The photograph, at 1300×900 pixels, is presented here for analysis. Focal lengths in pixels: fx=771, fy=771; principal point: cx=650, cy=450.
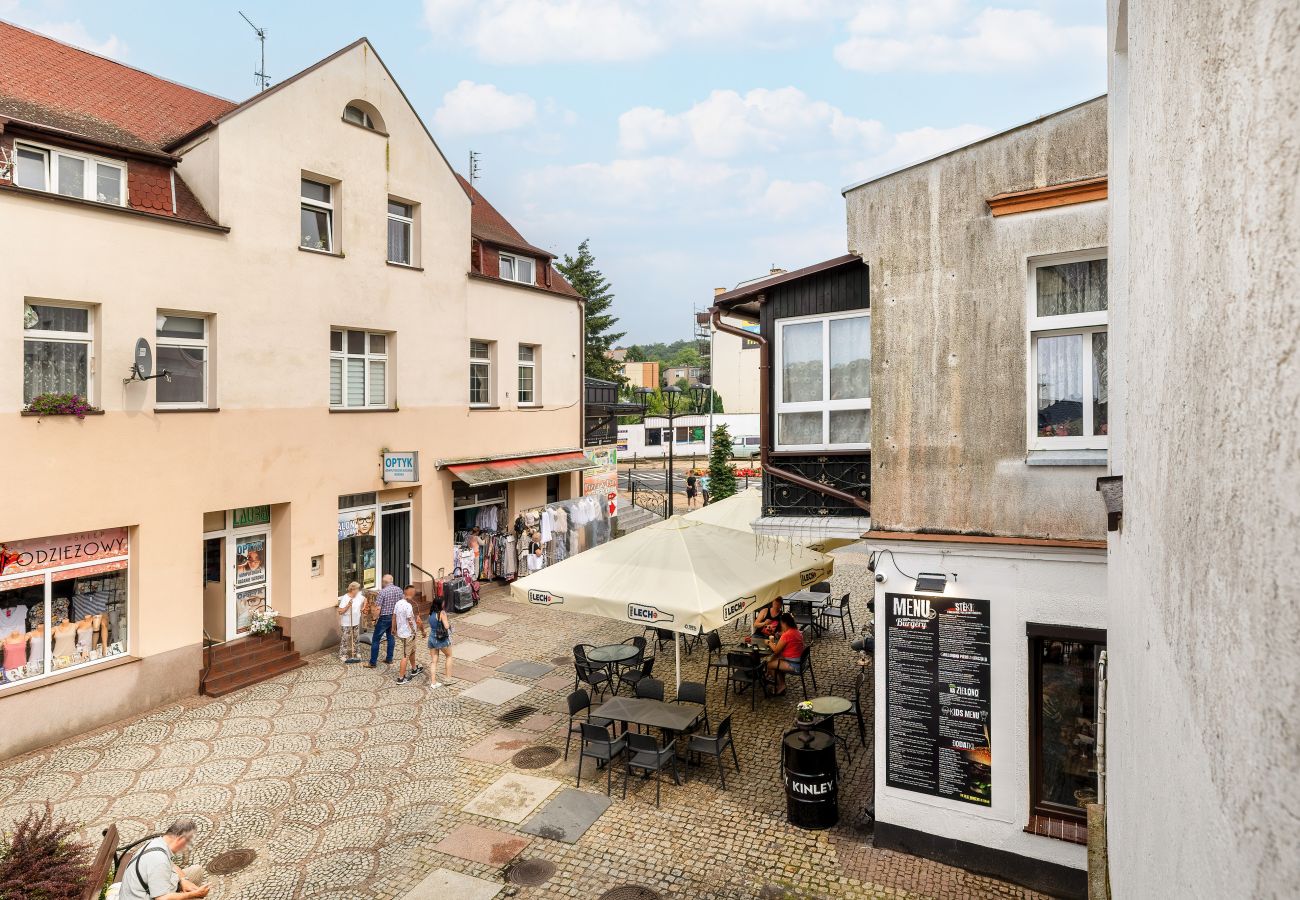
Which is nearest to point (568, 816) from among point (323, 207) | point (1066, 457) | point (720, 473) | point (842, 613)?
point (1066, 457)

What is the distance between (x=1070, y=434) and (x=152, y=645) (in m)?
14.2

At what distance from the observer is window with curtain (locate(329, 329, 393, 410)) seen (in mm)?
17000

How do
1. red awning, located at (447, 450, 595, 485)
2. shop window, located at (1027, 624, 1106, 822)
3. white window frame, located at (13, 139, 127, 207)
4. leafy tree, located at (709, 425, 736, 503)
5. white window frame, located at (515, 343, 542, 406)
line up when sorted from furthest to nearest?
1. leafy tree, located at (709, 425, 736, 503)
2. white window frame, located at (515, 343, 542, 406)
3. red awning, located at (447, 450, 595, 485)
4. white window frame, located at (13, 139, 127, 207)
5. shop window, located at (1027, 624, 1106, 822)

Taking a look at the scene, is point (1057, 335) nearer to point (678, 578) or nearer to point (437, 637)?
point (678, 578)

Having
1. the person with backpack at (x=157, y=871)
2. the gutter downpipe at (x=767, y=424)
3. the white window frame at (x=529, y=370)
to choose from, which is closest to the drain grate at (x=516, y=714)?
the gutter downpipe at (x=767, y=424)

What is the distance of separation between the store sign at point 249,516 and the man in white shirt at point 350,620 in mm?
2290

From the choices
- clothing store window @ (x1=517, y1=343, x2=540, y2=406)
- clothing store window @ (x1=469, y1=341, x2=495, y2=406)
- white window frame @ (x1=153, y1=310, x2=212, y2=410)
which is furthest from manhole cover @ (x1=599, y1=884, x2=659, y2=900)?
clothing store window @ (x1=517, y1=343, x2=540, y2=406)

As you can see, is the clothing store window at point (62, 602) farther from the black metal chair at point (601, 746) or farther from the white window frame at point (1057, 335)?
the white window frame at point (1057, 335)

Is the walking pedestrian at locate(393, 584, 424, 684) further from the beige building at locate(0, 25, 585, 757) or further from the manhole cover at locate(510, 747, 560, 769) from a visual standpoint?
the manhole cover at locate(510, 747, 560, 769)

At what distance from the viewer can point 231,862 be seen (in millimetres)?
8719

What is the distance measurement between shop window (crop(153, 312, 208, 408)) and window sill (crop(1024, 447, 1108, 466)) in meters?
13.7

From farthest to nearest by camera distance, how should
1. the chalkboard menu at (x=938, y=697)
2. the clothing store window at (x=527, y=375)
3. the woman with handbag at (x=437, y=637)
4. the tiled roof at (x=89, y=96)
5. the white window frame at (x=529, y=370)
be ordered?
1. the clothing store window at (x=527, y=375)
2. the white window frame at (x=529, y=370)
3. the woman with handbag at (x=437, y=637)
4. the tiled roof at (x=89, y=96)
5. the chalkboard menu at (x=938, y=697)

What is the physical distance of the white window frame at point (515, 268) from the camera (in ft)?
72.3

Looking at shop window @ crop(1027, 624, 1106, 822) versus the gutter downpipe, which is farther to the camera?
the gutter downpipe
